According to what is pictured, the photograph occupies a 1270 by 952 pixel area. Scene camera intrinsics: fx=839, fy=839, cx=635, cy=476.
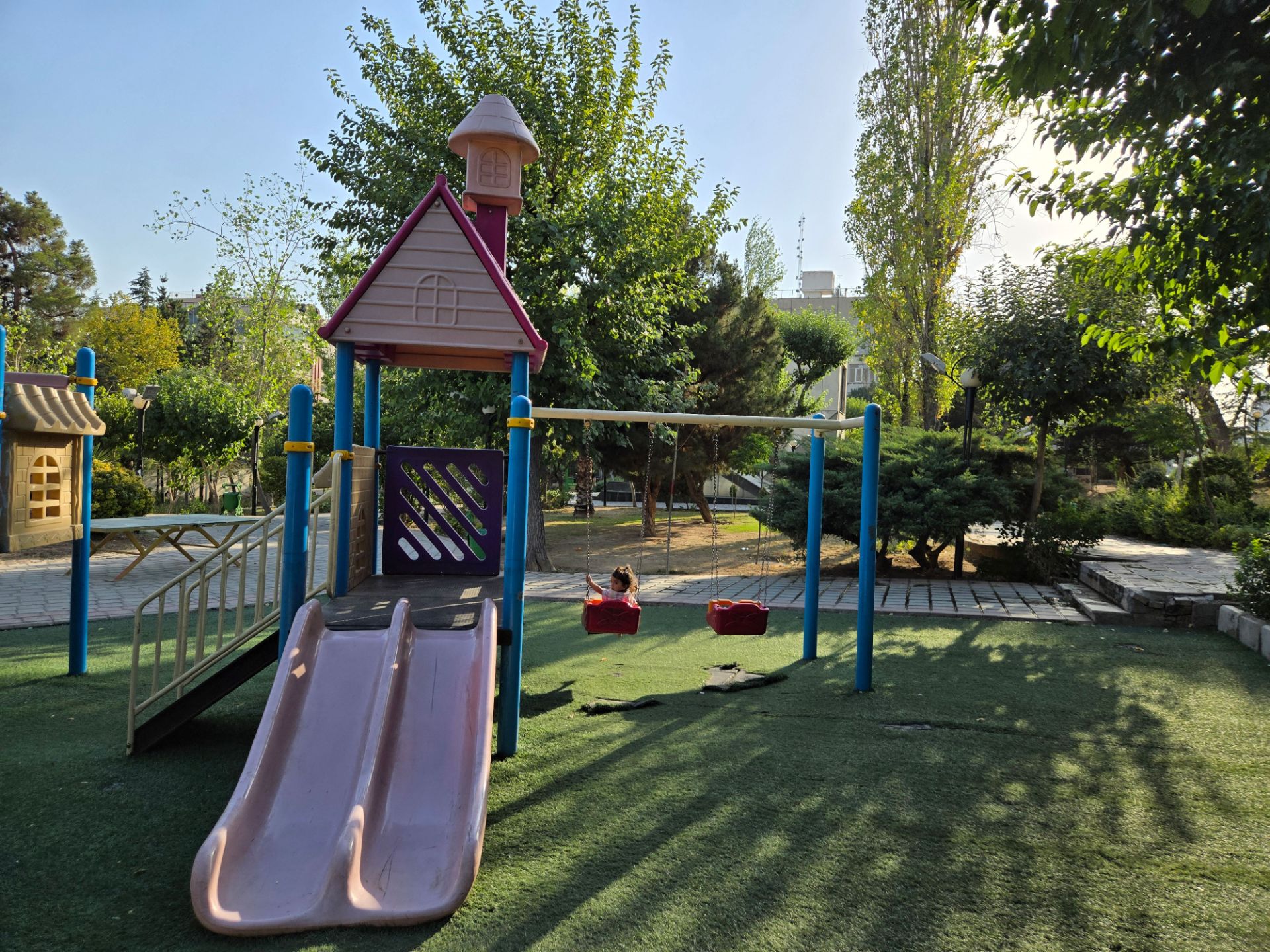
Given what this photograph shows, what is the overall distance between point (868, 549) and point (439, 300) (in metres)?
3.40

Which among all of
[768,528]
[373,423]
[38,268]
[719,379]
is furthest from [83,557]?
[38,268]

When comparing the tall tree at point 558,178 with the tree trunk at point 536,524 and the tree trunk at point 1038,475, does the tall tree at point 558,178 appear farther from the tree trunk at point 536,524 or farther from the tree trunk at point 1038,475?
the tree trunk at point 1038,475

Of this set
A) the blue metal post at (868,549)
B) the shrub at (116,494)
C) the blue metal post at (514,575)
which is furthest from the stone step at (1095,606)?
the shrub at (116,494)

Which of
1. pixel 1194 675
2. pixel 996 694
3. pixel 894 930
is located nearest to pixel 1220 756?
pixel 996 694

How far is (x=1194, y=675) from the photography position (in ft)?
21.7

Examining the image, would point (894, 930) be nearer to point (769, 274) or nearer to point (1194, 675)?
point (1194, 675)

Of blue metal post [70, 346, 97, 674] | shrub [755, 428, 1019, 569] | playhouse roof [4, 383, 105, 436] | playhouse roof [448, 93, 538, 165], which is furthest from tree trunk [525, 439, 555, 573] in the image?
playhouse roof [4, 383, 105, 436]

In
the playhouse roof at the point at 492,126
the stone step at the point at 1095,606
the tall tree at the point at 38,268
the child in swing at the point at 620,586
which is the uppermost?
the tall tree at the point at 38,268

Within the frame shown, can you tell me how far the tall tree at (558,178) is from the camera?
11539 mm

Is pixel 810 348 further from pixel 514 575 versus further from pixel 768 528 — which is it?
pixel 514 575

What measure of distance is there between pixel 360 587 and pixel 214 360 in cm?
2412

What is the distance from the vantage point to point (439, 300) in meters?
4.85

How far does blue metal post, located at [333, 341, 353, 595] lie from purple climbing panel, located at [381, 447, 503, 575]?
865 millimetres

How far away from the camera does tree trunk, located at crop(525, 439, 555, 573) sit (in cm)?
1280
